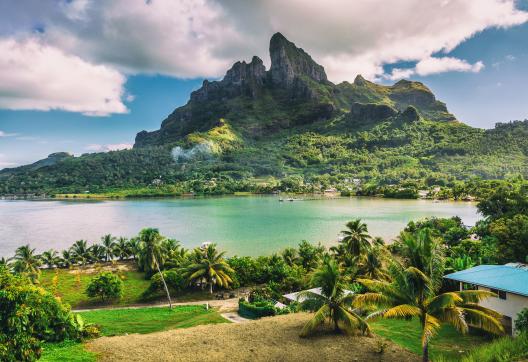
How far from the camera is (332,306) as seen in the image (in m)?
21.6

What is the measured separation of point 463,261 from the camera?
116ft

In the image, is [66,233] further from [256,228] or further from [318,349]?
[318,349]

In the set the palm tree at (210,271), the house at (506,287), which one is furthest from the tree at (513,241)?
the palm tree at (210,271)

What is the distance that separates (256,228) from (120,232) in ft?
113

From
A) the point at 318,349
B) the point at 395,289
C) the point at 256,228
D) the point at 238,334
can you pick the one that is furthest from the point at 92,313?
the point at 256,228

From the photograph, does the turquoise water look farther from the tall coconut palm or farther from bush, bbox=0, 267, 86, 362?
bush, bbox=0, 267, 86, 362

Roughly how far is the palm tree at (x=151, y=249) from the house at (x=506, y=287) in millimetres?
36963

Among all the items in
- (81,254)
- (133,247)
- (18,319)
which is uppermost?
(18,319)

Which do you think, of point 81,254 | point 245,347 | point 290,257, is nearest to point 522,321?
point 245,347

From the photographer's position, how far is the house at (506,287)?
19.8 meters

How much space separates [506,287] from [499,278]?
1482 mm

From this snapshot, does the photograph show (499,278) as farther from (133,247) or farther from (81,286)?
(133,247)

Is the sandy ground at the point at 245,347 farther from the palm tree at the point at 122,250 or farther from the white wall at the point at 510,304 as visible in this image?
the palm tree at the point at 122,250

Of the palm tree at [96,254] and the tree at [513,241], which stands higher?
the tree at [513,241]
